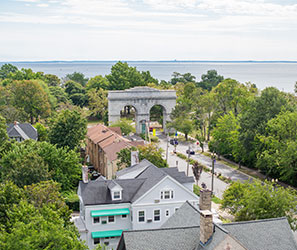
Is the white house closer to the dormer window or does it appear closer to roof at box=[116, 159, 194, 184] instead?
the dormer window

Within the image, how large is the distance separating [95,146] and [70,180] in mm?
15366

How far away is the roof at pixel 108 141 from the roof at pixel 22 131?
980cm

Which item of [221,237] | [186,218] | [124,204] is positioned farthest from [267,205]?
[221,237]

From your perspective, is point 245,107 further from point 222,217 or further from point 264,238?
point 264,238

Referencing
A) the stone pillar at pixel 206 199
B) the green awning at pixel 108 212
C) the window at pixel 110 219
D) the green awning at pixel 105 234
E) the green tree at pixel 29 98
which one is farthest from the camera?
the green tree at pixel 29 98

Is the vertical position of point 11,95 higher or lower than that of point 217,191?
higher

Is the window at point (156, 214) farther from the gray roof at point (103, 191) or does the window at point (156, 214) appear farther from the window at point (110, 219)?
the window at point (110, 219)

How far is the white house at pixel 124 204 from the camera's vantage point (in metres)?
38.1

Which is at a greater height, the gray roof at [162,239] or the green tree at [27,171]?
the gray roof at [162,239]

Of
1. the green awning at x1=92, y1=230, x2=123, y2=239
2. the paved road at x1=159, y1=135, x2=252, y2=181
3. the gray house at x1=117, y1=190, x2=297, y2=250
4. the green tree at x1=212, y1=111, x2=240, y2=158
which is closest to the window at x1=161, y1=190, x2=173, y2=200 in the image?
the green awning at x1=92, y1=230, x2=123, y2=239

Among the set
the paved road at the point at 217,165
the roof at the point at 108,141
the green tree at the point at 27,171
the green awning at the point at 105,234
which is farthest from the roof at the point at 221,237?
the paved road at the point at 217,165

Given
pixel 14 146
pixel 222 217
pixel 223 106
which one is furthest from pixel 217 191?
pixel 223 106

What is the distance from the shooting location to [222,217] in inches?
1773

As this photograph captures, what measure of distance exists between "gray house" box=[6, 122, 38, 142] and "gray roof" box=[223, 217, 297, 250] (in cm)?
5557
